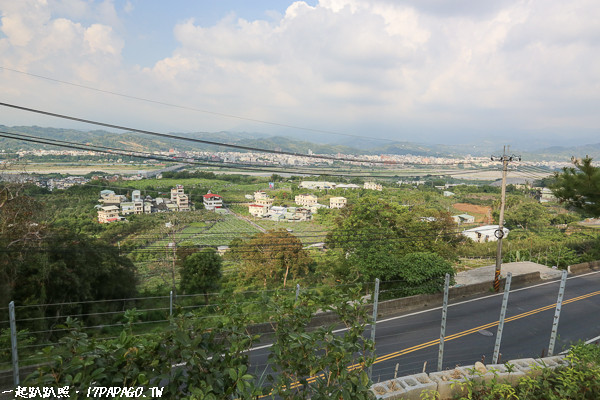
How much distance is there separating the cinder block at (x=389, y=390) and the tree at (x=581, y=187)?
746cm

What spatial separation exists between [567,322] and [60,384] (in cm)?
1135

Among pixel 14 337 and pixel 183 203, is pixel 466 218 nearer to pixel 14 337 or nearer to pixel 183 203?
pixel 183 203

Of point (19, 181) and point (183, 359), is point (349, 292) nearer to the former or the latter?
point (183, 359)

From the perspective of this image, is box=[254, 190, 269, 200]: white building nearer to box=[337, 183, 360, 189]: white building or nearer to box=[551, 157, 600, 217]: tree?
box=[337, 183, 360, 189]: white building

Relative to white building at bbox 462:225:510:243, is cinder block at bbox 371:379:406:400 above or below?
above

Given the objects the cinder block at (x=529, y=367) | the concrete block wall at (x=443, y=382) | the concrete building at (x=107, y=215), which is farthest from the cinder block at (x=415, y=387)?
the concrete building at (x=107, y=215)

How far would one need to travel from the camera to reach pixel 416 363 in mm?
6227

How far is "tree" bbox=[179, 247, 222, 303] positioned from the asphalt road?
23.3ft

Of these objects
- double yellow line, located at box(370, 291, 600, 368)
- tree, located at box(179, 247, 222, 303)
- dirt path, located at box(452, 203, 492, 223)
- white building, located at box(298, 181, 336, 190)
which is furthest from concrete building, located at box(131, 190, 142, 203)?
dirt path, located at box(452, 203, 492, 223)

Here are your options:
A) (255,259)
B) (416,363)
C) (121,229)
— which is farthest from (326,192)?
(416,363)

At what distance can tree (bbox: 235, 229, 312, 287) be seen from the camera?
15.7 meters

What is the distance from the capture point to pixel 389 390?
3090 millimetres

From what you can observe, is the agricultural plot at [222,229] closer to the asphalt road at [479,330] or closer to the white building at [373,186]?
the asphalt road at [479,330]

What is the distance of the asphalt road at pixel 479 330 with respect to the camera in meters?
6.50
